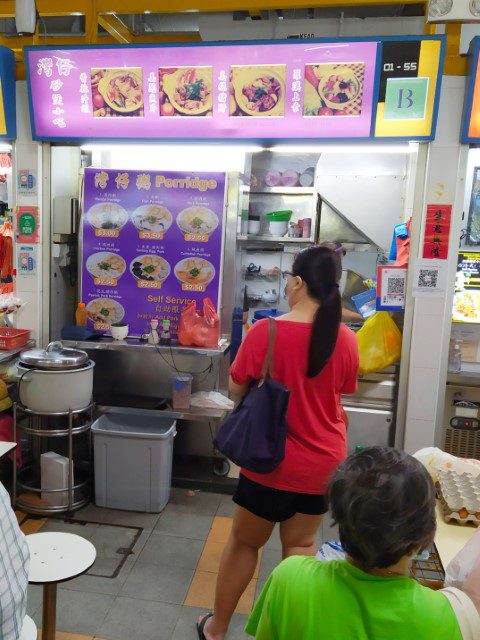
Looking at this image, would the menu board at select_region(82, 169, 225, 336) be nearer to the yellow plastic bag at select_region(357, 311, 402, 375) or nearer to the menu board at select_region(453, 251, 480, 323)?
the yellow plastic bag at select_region(357, 311, 402, 375)

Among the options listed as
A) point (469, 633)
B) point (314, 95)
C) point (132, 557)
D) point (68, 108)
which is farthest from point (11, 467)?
point (469, 633)

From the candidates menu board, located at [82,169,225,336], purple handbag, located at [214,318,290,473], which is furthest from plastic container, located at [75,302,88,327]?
purple handbag, located at [214,318,290,473]

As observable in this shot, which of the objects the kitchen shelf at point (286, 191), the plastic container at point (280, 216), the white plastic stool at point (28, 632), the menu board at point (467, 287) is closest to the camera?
the white plastic stool at point (28, 632)

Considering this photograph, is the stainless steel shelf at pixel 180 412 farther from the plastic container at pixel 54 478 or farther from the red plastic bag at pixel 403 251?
the red plastic bag at pixel 403 251

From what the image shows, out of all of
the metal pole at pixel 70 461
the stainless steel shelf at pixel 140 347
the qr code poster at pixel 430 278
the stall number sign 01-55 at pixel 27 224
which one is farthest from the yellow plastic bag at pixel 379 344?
the stall number sign 01-55 at pixel 27 224

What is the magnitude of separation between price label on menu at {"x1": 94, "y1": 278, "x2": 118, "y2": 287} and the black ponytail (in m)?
2.44

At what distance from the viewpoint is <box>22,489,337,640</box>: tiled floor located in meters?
2.67

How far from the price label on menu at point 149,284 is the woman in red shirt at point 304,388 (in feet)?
7.02

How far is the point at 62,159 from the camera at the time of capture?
429cm

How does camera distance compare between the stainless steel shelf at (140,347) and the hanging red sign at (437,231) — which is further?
the stainless steel shelf at (140,347)

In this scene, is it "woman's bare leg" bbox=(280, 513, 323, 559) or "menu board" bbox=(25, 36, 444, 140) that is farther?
"menu board" bbox=(25, 36, 444, 140)

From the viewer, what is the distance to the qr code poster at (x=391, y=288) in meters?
3.82

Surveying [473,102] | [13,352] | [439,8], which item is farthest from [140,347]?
[439,8]

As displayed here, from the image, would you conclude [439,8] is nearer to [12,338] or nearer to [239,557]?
[239,557]
